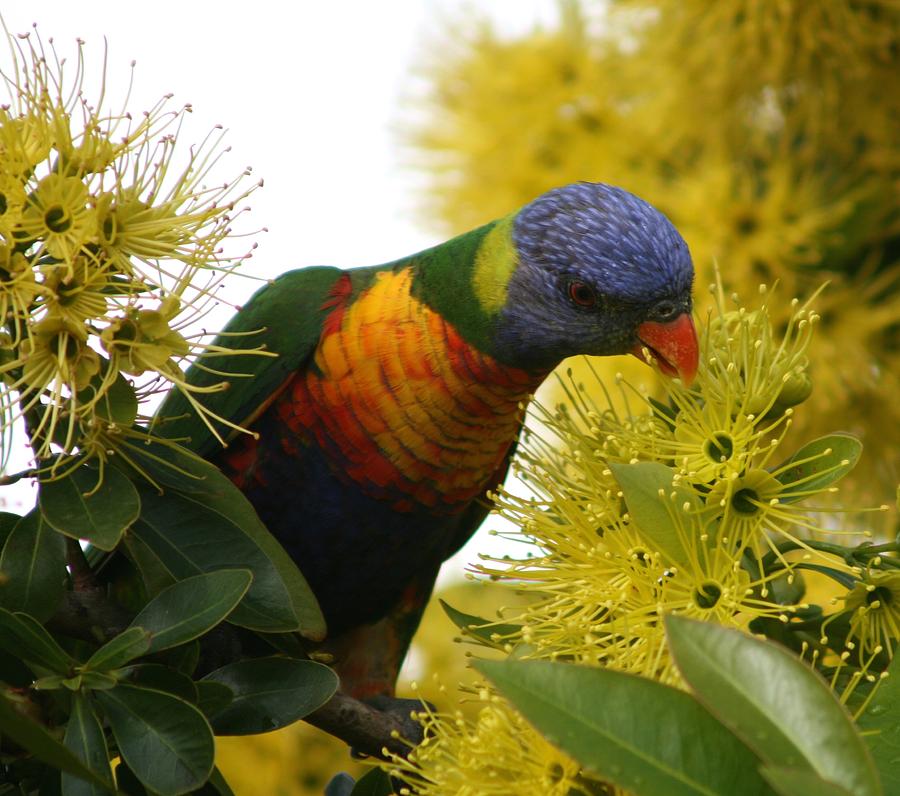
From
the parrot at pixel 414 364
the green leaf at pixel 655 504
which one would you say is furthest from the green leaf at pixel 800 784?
the parrot at pixel 414 364

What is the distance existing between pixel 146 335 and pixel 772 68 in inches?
97.7

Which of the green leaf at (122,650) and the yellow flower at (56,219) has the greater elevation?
the yellow flower at (56,219)

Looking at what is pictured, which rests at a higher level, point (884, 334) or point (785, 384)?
point (884, 334)

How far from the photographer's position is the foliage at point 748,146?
124 inches

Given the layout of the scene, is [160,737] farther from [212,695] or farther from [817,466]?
[817,466]

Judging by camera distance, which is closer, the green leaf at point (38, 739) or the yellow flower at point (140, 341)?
the green leaf at point (38, 739)

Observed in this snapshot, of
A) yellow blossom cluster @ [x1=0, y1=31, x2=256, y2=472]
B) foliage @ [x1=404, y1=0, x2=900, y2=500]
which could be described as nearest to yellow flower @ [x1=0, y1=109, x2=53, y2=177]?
yellow blossom cluster @ [x1=0, y1=31, x2=256, y2=472]

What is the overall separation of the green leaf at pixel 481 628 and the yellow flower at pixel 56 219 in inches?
25.8

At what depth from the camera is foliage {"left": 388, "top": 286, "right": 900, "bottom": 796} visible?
945 mm

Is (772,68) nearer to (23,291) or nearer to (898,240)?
(898,240)

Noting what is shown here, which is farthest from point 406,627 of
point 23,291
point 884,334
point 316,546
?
point 884,334

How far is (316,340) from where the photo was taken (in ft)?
6.54

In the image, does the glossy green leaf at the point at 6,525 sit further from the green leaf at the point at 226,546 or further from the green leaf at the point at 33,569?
the green leaf at the point at 226,546

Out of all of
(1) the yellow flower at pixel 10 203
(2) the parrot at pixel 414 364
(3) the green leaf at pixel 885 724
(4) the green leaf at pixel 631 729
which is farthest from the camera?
(2) the parrot at pixel 414 364
